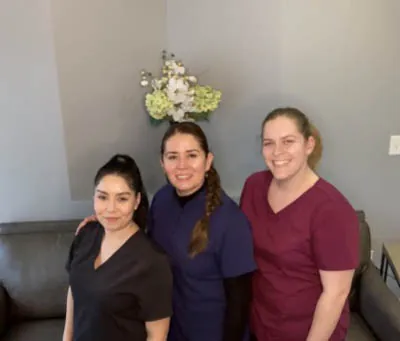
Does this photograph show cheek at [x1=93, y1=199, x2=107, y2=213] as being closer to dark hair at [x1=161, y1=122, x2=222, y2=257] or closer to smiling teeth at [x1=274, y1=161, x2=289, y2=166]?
dark hair at [x1=161, y1=122, x2=222, y2=257]

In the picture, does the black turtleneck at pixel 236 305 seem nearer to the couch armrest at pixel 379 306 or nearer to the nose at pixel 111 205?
the nose at pixel 111 205

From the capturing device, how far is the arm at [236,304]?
1.48m

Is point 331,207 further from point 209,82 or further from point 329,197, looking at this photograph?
point 209,82

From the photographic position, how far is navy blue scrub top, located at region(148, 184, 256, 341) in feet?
4.84

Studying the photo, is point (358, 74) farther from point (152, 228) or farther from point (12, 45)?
point (12, 45)

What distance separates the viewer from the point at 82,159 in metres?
2.46

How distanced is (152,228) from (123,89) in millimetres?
956

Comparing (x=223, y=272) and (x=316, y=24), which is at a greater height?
(x=316, y=24)

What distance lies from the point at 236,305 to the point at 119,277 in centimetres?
38

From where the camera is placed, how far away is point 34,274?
7.39 feet

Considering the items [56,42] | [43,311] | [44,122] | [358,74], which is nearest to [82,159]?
[44,122]

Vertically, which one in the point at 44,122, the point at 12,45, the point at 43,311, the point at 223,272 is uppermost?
the point at 12,45

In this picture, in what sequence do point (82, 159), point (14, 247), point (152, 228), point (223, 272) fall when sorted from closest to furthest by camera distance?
point (223, 272)
point (152, 228)
point (14, 247)
point (82, 159)

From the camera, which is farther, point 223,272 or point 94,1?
point 94,1
